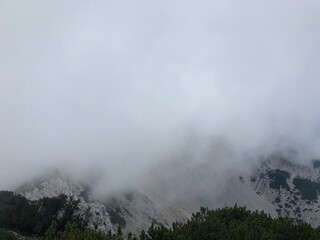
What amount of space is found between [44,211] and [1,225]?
9.47 metres

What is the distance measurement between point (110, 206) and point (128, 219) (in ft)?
33.1

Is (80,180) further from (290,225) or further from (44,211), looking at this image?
(290,225)

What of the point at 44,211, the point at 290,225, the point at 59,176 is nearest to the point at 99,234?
the point at 290,225

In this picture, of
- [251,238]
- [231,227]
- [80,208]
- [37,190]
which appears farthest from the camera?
[37,190]

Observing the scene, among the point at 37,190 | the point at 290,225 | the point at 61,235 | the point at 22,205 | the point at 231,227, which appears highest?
the point at 37,190

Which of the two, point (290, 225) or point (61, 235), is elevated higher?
point (290, 225)

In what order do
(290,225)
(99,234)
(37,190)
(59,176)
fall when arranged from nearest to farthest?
1. (99,234)
2. (290,225)
3. (37,190)
4. (59,176)

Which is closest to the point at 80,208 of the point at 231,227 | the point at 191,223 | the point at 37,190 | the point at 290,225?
the point at 191,223

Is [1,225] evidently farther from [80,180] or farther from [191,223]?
[80,180]

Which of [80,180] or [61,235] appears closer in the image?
[61,235]

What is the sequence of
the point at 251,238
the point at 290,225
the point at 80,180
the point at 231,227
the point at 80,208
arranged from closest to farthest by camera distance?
1. the point at 251,238
2. the point at 231,227
3. the point at 290,225
4. the point at 80,208
5. the point at 80,180

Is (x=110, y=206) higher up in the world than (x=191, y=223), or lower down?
higher up

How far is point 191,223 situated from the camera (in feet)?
218

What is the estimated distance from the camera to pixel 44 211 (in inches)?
3241
